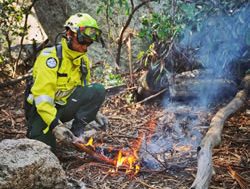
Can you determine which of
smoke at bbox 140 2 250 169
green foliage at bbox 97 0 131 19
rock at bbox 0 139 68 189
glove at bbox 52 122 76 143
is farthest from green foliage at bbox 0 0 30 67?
rock at bbox 0 139 68 189

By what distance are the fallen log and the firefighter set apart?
1.38 meters

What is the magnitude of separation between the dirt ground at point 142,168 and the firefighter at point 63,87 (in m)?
0.32

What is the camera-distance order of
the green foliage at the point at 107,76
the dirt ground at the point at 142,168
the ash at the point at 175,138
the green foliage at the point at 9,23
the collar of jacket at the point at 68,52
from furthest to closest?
1. the green foliage at the point at 9,23
2. the green foliage at the point at 107,76
3. the collar of jacket at the point at 68,52
4. the ash at the point at 175,138
5. the dirt ground at the point at 142,168

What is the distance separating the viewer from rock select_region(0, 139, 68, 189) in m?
2.77

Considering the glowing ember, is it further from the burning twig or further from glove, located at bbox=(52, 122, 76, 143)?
glove, located at bbox=(52, 122, 76, 143)

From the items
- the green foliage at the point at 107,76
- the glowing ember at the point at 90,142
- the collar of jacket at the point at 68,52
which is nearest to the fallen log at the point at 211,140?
the glowing ember at the point at 90,142

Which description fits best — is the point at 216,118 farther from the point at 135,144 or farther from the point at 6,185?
the point at 6,185

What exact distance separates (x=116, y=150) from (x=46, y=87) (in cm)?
96

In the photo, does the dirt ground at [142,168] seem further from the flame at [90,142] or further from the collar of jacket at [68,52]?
the collar of jacket at [68,52]

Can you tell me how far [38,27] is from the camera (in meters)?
9.42

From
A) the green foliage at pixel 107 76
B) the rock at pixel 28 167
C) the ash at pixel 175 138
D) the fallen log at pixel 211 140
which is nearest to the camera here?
the rock at pixel 28 167

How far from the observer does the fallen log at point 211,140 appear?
3225 mm

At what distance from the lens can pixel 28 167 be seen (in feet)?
9.36

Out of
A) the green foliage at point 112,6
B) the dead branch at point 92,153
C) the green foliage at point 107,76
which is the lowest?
the dead branch at point 92,153
